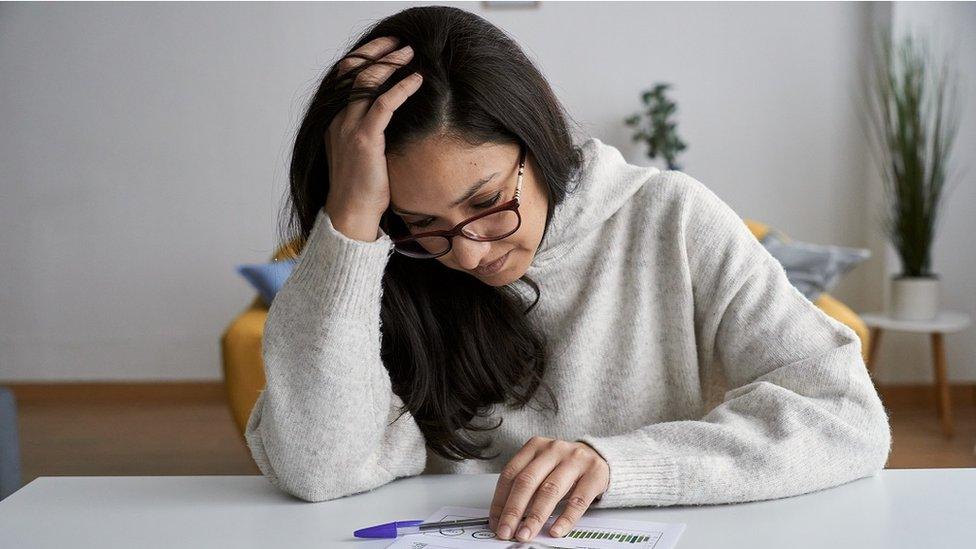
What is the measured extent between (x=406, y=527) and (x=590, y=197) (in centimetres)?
54

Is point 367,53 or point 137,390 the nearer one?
point 367,53

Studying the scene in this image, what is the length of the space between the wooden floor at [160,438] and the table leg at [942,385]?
0.17ft

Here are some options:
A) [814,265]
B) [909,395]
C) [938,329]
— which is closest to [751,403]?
[814,265]

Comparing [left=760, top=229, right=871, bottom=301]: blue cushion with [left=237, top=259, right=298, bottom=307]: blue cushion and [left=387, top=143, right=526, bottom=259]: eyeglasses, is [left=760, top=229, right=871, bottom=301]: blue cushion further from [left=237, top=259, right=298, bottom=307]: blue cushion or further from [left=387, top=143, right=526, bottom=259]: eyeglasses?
[left=387, top=143, right=526, bottom=259]: eyeglasses

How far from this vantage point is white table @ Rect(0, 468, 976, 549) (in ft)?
3.15

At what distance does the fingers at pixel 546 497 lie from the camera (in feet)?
3.14

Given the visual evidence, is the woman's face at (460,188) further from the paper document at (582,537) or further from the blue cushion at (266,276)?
the blue cushion at (266,276)

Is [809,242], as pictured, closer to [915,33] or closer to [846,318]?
[915,33]

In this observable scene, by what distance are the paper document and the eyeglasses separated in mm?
332

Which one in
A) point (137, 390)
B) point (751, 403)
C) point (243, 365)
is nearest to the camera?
point (751, 403)

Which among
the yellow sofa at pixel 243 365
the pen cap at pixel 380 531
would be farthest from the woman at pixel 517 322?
the yellow sofa at pixel 243 365

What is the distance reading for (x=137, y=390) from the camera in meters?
4.84

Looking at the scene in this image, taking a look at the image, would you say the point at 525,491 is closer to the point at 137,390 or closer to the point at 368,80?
the point at 368,80

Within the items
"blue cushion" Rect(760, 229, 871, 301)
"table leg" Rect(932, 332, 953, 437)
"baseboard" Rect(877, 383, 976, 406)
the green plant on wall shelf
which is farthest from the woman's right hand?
"baseboard" Rect(877, 383, 976, 406)
